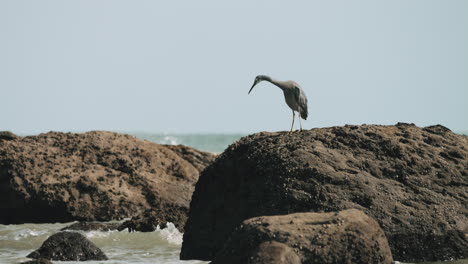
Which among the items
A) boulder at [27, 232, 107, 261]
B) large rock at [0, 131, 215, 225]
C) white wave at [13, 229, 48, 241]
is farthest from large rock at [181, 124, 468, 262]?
large rock at [0, 131, 215, 225]

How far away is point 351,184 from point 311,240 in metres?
1.79

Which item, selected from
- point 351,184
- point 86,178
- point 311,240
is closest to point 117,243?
point 86,178

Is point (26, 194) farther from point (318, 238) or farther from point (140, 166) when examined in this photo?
point (318, 238)

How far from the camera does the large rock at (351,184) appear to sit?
289 inches

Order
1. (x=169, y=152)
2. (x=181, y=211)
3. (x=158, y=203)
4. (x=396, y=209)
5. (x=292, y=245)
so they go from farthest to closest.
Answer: (x=169, y=152)
(x=158, y=203)
(x=181, y=211)
(x=396, y=209)
(x=292, y=245)

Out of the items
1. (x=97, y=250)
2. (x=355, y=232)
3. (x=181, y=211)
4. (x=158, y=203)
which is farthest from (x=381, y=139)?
(x=158, y=203)

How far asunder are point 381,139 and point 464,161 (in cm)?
107

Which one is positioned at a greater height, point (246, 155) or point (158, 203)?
point (246, 155)

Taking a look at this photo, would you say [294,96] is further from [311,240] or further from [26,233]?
[26,233]

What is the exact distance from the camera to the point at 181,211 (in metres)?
11.9

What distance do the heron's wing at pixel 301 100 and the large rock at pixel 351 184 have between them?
1.15 meters

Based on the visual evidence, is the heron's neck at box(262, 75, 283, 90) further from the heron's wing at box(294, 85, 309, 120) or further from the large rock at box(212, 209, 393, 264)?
the large rock at box(212, 209, 393, 264)

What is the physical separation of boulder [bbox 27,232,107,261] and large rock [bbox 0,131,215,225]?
342cm

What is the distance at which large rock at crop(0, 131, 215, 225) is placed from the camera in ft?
40.2
